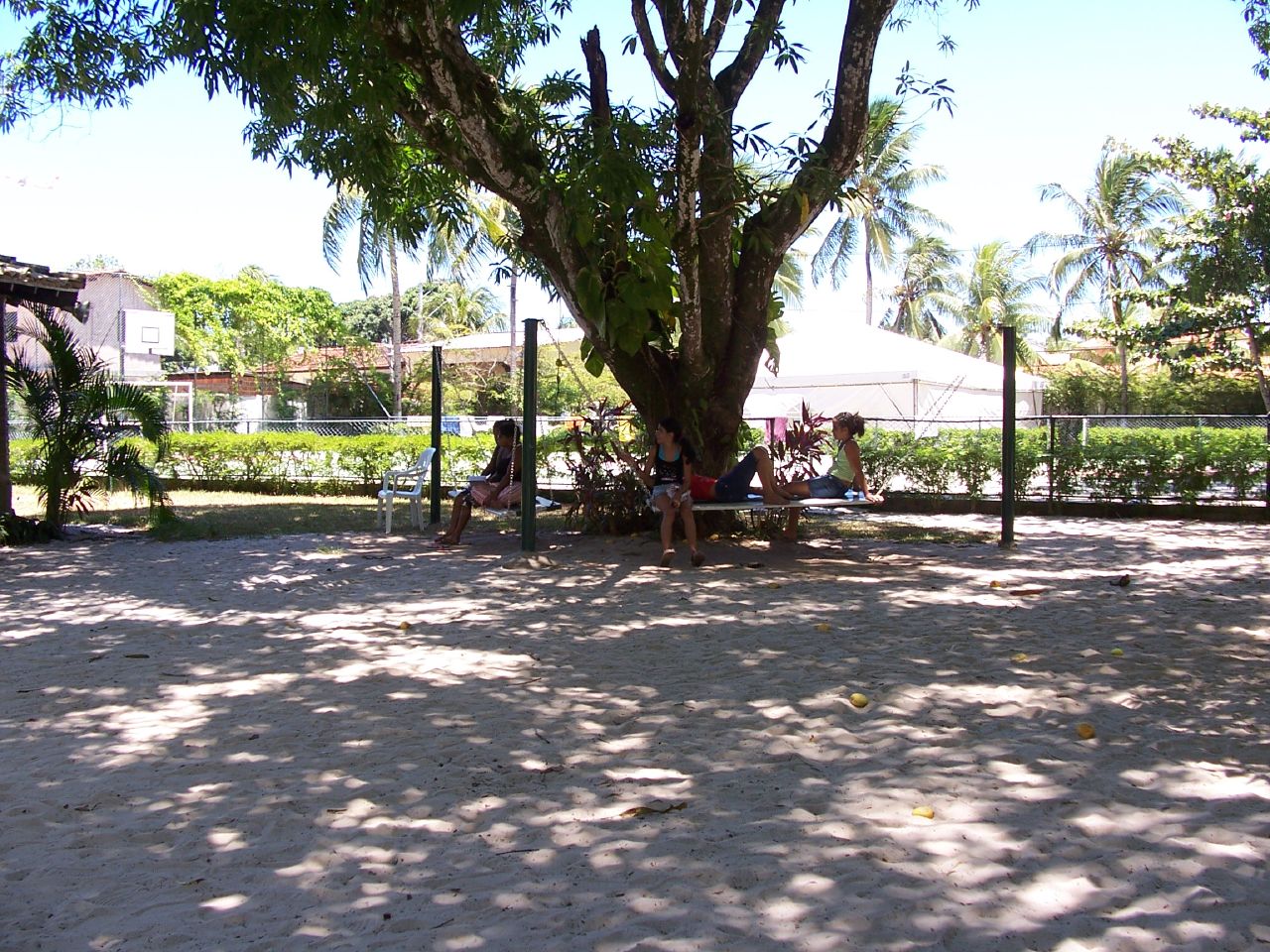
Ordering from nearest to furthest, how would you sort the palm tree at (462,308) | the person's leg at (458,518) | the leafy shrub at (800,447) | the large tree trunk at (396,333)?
the person's leg at (458,518)
the leafy shrub at (800,447)
the large tree trunk at (396,333)
the palm tree at (462,308)

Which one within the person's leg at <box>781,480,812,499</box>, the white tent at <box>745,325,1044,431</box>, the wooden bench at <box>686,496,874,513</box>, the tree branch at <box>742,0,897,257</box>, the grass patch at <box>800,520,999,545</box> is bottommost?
the grass patch at <box>800,520,999,545</box>

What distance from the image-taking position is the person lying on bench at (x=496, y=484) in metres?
10.5

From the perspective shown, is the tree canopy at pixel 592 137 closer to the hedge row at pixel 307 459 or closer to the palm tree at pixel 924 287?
the hedge row at pixel 307 459

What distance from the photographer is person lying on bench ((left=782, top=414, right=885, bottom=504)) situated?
9.79 metres

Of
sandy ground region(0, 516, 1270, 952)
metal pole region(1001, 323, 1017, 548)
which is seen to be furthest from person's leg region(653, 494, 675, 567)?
metal pole region(1001, 323, 1017, 548)

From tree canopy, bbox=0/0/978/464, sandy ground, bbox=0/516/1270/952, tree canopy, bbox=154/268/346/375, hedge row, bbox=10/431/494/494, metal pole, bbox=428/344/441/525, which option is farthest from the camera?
tree canopy, bbox=154/268/346/375

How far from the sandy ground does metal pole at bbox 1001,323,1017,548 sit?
9.51ft

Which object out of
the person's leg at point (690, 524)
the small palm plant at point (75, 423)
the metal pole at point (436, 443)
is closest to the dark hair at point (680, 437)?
the person's leg at point (690, 524)

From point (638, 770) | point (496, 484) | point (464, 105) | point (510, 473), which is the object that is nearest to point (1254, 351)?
point (510, 473)

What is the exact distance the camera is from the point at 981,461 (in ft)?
49.0

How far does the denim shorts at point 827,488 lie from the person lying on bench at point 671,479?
1.14 meters

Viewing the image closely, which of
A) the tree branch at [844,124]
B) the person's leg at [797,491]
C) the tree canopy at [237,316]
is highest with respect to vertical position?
the tree canopy at [237,316]

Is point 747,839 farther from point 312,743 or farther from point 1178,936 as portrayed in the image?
point 312,743

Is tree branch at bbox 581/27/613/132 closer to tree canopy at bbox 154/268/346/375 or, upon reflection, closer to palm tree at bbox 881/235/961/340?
tree canopy at bbox 154/268/346/375
